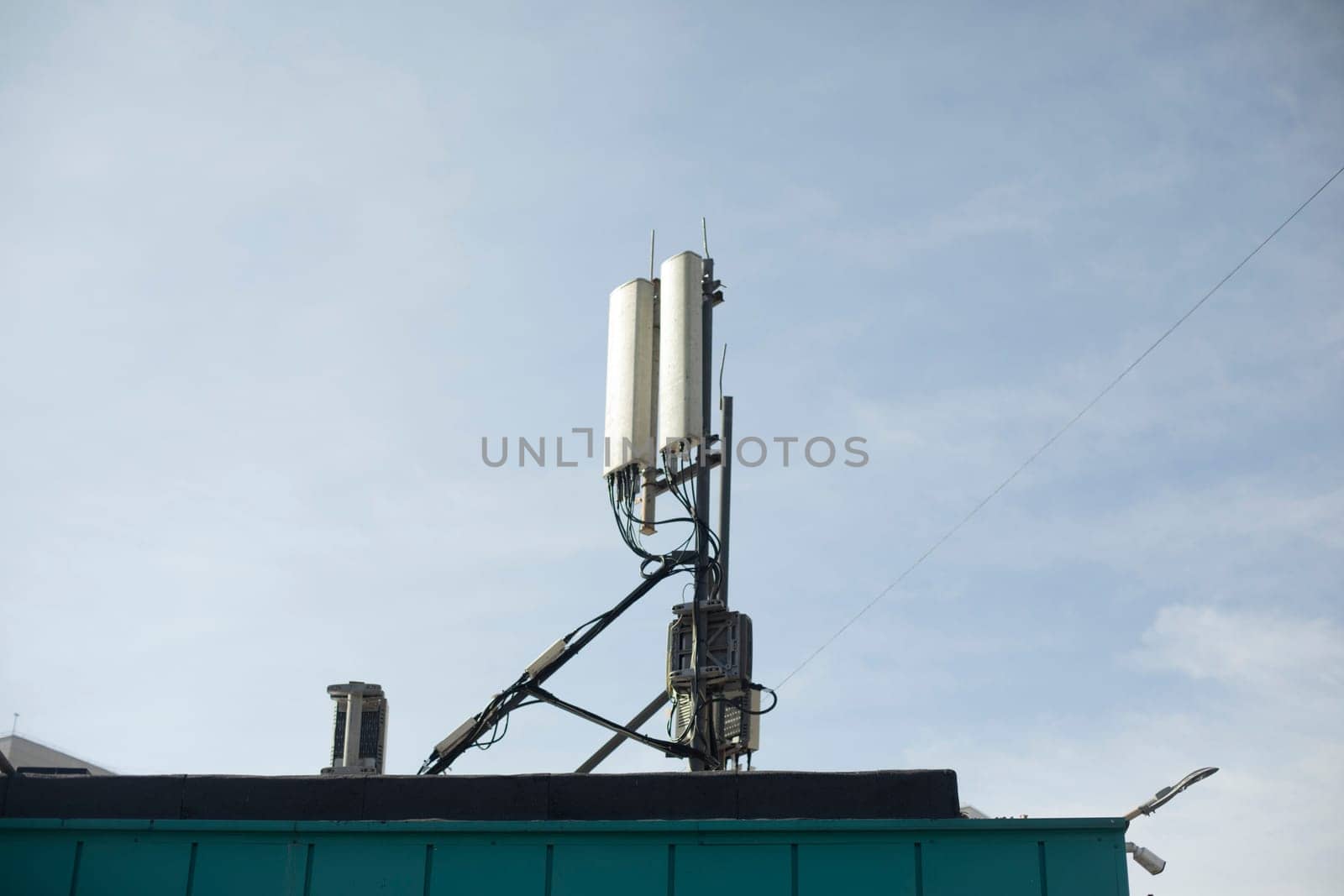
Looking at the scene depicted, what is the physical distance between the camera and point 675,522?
1709cm

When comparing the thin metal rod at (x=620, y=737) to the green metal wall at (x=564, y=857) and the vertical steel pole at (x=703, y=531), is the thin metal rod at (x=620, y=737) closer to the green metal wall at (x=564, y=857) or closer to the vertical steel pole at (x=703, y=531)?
the vertical steel pole at (x=703, y=531)

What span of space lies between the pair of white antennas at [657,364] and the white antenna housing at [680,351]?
1cm

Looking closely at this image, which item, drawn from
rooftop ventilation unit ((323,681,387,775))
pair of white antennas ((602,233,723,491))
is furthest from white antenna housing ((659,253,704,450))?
rooftop ventilation unit ((323,681,387,775))

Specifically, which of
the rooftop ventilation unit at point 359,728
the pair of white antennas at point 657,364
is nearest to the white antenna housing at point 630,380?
the pair of white antennas at point 657,364

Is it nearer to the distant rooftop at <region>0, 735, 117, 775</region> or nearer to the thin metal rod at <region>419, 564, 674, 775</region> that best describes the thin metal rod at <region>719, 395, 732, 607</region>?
the thin metal rod at <region>419, 564, 674, 775</region>

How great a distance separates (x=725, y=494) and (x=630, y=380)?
85.1 inches

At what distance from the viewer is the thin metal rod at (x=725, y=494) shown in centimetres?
1731

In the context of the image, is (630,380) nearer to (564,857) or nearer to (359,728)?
(359,728)

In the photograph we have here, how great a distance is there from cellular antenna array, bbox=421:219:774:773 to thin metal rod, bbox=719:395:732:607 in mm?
35

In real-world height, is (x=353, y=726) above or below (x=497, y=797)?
above

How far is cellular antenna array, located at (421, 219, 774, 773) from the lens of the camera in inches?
643

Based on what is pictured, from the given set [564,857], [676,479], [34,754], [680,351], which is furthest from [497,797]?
[34,754]

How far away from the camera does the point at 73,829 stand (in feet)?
35.9

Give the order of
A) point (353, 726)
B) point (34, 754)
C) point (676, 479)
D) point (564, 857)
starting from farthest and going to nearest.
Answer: point (34, 754) → point (676, 479) → point (353, 726) → point (564, 857)
